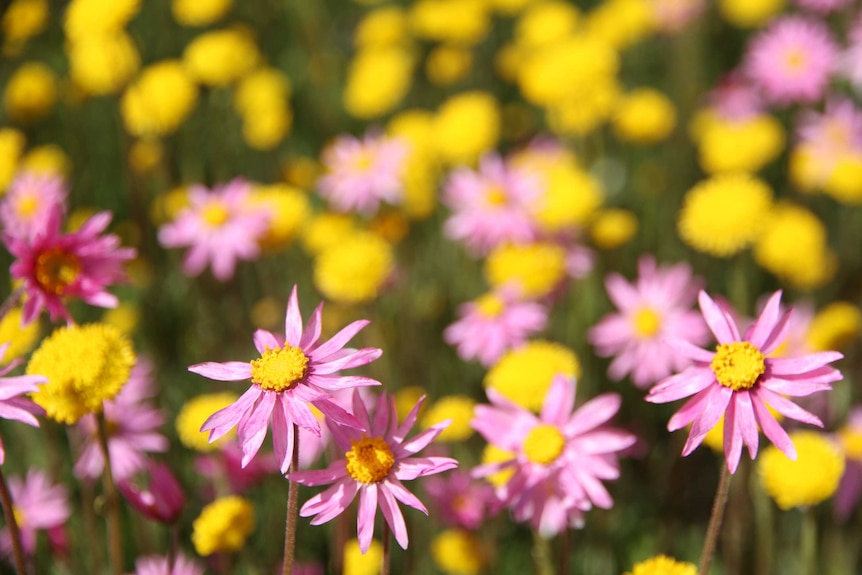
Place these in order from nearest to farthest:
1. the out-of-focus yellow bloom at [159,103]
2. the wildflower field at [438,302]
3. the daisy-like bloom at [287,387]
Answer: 1. the daisy-like bloom at [287,387]
2. the wildflower field at [438,302]
3. the out-of-focus yellow bloom at [159,103]

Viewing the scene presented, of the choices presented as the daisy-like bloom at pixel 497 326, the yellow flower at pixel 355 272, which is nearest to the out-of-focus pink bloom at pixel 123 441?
the yellow flower at pixel 355 272

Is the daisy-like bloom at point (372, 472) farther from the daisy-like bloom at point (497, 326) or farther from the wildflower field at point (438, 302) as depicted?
the daisy-like bloom at point (497, 326)

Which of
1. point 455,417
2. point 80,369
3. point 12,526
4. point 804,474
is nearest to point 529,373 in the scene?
point 455,417

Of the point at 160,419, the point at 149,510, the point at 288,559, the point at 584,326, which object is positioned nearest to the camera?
the point at 288,559

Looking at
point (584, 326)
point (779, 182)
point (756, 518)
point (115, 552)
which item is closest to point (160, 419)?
point (115, 552)

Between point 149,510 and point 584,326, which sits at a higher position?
point 584,326

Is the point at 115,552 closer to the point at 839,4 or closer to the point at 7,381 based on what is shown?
the point at 7,381

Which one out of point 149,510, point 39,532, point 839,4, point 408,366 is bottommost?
point 39,532
